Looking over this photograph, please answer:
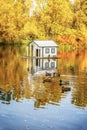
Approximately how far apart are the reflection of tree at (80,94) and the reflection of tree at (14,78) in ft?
19.9

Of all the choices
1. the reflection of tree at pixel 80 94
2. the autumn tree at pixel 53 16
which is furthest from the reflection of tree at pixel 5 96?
the autumn tree at pixel 53 16

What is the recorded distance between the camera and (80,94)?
165 ft

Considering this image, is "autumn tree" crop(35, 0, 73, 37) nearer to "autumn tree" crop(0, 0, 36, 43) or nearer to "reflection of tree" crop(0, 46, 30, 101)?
"autumn tree" crop(0, 0, 36, 43)

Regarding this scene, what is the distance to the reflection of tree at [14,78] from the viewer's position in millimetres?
51800

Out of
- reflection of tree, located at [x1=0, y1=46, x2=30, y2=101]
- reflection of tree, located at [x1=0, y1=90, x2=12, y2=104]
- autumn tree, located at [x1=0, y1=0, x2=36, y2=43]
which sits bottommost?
reflection of tree, located at [x1=0, y1=46, x2=30, y2=101]

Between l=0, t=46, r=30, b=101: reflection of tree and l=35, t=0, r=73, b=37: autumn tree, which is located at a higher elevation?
l=35, t=0, r=73, b=37: autumn tree

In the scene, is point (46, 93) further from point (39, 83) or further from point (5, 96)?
point (39, 83)

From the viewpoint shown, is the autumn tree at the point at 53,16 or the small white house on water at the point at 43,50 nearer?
the small white house on water at the point at 43,50

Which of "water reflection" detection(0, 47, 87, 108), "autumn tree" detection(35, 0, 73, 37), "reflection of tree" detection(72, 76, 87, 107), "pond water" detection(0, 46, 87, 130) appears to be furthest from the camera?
"autumn tree" detection(35, 0, 73, 37)

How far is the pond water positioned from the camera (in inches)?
1476

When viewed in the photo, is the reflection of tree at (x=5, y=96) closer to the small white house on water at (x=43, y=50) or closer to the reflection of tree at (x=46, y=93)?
the reflection of tree at (x=46, y=93)

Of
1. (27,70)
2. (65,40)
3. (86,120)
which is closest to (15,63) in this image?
(27,70)

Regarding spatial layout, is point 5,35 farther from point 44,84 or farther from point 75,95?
point 75,95

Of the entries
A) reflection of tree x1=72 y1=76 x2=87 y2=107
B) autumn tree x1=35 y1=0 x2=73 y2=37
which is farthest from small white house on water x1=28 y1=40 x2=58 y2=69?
reflection of tree x1=72 y1=76 x2=87 y2=107
